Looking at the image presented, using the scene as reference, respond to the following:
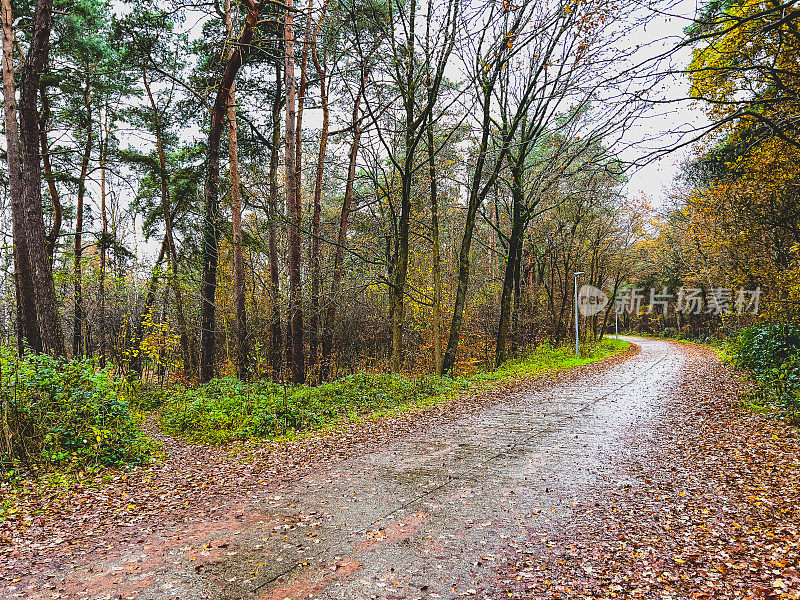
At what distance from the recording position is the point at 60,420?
686 centimetres

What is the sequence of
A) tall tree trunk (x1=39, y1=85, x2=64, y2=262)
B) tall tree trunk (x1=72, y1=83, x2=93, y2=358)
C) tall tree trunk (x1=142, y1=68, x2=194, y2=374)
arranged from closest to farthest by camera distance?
tall tree trunk (x1=39, y1=85, x2=64, y2=262) < tall tree trunk (x1=142, y1=68, x2=194, y2=374) < tall tree trunk (x1=72, y1=83, x2=93, y2=358)

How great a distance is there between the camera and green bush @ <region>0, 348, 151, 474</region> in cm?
641

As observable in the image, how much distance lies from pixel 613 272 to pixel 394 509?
1499 inches

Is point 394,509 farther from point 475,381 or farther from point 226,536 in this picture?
point 475,381

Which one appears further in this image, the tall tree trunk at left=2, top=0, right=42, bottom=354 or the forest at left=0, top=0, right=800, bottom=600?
the tall tree trunk at left=2, top=0, right=42, bottom=354

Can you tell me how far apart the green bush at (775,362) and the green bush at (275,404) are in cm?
739

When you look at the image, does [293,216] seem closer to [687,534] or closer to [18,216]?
[18,216]

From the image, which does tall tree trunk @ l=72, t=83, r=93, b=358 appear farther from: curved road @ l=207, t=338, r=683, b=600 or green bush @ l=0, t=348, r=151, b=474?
curved road @ l=207, t=338, r=683, b=600

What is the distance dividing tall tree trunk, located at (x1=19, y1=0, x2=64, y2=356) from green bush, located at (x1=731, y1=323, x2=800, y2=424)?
49.0 ft

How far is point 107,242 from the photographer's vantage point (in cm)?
1880

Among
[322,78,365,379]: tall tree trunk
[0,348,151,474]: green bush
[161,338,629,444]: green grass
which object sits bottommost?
[161,338,629,444]: green grass

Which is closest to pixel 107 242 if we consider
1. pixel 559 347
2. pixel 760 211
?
pixel 559 347

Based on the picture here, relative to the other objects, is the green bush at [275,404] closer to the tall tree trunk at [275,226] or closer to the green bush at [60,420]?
the green bush at [60,420]

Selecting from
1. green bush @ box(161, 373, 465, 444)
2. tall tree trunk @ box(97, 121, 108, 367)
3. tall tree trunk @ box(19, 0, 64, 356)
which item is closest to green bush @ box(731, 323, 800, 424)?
green bush @ box(161, 373, 465, 444)
